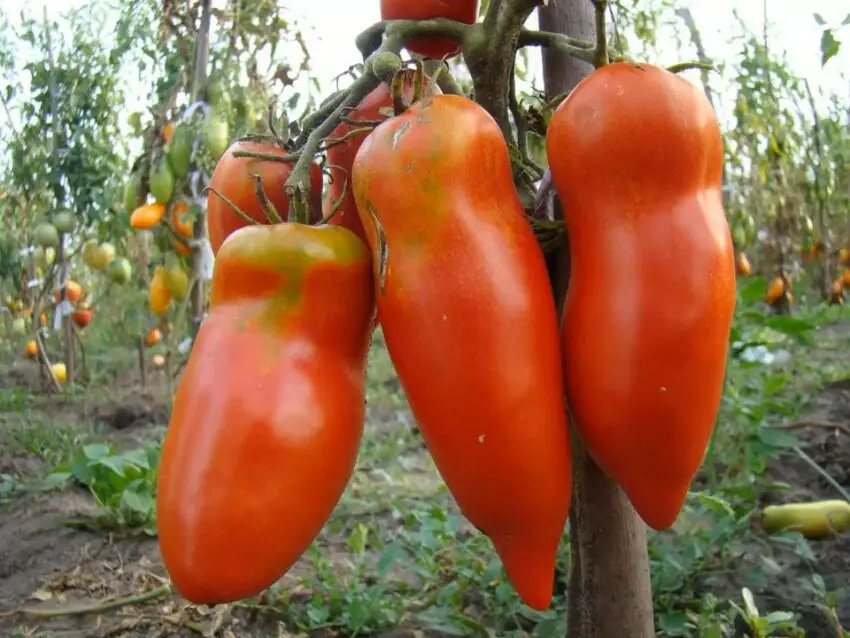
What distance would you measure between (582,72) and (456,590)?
971 mm

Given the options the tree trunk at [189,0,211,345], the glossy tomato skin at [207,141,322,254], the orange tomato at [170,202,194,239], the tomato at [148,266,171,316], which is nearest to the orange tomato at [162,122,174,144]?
the tree trunk at [189,0,211,345]

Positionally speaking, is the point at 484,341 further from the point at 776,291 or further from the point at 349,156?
the point at 776,291

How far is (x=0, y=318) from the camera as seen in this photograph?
7.30 meters

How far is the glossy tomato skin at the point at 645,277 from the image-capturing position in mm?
510

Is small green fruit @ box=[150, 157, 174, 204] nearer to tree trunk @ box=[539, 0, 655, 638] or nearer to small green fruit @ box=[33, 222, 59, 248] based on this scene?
small green fruit @ box=[33, 222, 59, 248]

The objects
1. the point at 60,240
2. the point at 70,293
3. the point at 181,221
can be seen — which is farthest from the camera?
the point at 70,293

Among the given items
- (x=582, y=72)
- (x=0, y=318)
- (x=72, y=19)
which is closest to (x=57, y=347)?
(x=0, y=318)

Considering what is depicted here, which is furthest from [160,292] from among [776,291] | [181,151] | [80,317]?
[776,291]

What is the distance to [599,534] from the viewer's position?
765 mm

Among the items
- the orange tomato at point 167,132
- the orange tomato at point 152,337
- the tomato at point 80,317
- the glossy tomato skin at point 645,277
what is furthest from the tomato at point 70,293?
the glossy tomato skin at point 645,277

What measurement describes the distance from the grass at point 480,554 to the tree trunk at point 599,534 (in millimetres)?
366

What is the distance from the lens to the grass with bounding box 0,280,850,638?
138cm

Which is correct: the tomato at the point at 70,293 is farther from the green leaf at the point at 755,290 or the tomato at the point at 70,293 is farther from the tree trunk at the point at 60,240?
the green leaf at the point at 755,290

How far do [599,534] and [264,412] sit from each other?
0.38 m
